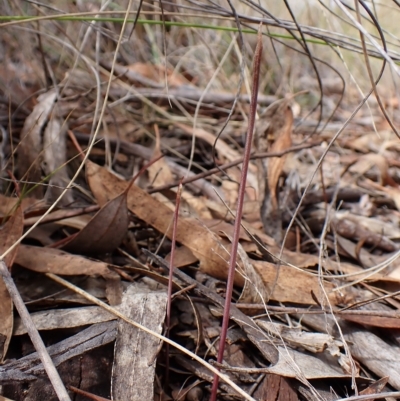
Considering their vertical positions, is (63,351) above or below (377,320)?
below

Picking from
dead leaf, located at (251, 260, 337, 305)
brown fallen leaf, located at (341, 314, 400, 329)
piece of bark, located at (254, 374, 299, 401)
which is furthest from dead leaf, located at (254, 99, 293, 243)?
piece of bark, located at (254, 374, 299, 401)

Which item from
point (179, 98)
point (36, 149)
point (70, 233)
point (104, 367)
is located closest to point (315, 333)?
point (104, 367)

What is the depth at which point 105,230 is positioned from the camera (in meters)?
1.02

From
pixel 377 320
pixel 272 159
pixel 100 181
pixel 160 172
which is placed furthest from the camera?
pixel 160 172

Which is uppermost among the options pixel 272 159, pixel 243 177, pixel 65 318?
pixel 243 177

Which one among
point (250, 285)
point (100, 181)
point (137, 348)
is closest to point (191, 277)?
point (250, 285)

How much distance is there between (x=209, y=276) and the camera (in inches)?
39.8

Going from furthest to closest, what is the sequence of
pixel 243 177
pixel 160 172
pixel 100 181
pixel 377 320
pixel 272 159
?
pixel 160 172 → pixel 272 159 → pixel 100 181 → pixel 377 320 → pixel 243 177

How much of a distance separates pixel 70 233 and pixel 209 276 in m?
0.38

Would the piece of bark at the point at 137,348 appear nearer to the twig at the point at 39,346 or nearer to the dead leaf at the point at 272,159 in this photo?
the twig at the point at 39,346

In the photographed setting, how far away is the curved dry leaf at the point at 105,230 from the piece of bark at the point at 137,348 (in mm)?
194

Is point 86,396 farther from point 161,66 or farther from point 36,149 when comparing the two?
point 161,66

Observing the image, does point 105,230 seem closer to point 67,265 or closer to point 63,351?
point 67,265

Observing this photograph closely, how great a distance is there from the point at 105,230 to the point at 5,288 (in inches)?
9.7
